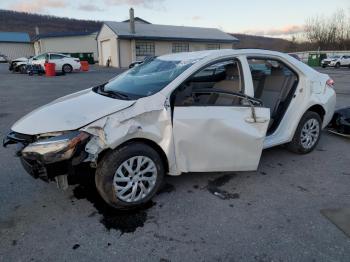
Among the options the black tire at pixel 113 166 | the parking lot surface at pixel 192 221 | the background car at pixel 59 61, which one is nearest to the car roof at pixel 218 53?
the black tire at pixel 113 166

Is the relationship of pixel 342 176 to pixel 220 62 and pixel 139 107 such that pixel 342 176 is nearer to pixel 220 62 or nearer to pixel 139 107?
pixel 220 62

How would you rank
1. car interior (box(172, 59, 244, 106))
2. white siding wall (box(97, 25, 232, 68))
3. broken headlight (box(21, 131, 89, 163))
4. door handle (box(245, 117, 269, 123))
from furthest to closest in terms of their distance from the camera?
white siding wall (box(97, 25, 232, 68)), door handle (box(245, 117, 269, 123)), car interior (box(172, 59, 244, 106)), broken headlight (box(21, 131, 89, 163))

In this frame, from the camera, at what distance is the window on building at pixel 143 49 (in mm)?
32250

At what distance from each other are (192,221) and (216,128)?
102cm

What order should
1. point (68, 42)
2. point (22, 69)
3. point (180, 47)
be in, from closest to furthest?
1. point (22, 69)
2. point (180, 47)
3. point (68, 42)

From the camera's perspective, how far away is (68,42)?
1788 inches

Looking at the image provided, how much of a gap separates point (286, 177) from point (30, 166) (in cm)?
309

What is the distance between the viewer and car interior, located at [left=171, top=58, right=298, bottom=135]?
3314 millimetres

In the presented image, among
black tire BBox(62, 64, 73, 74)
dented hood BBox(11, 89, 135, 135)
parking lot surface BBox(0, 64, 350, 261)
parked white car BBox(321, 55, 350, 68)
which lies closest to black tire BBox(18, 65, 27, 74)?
black tire BBox(62, 64, 73, 74)

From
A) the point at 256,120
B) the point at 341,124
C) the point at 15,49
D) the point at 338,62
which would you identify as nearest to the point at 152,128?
the point at 256,120

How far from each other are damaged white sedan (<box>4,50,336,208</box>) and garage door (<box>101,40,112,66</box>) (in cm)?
3199

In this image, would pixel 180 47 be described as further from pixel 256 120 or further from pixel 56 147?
pixel 56 147

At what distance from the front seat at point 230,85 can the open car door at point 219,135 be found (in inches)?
2.0

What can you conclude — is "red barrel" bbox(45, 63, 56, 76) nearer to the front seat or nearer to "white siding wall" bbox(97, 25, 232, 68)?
"white siding wall" bbox(97, 25, 232, 68)
